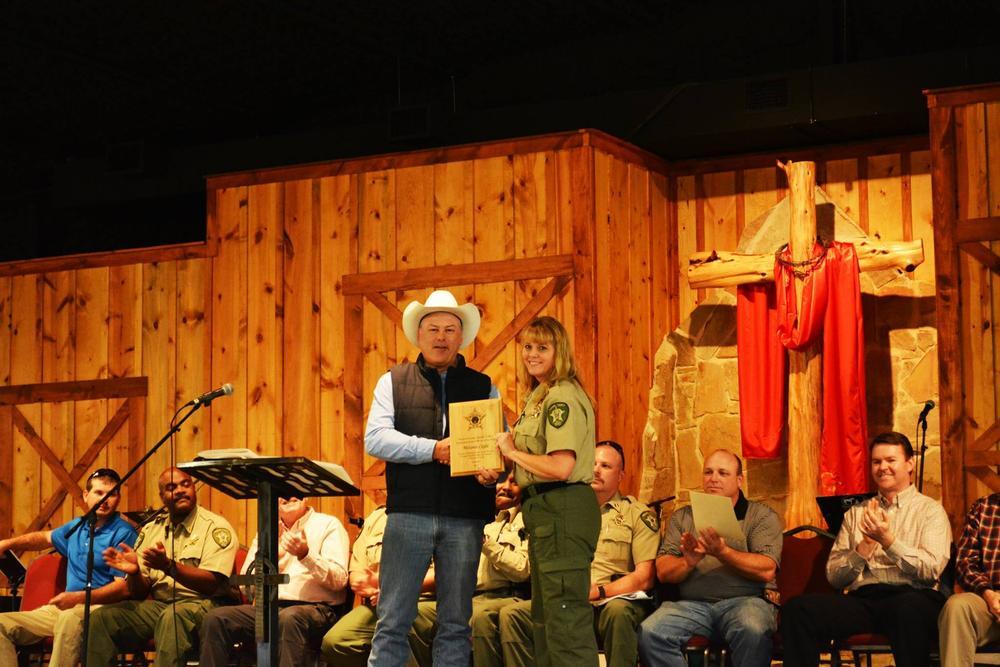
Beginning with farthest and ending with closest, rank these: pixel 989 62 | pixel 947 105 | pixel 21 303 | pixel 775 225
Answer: pixel 21 303 < pixel 775 225 < pixel 989 62 < pixel 947 105

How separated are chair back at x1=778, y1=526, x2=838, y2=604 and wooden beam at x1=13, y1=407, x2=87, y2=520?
5226mm

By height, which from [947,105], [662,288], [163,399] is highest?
[947,105]

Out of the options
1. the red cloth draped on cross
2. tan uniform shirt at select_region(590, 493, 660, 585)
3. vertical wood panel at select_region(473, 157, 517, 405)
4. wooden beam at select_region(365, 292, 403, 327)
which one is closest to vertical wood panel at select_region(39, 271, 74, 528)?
wooden beam at select_region(365, 292, 403, 327)

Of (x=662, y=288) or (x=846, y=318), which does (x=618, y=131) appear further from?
(x=846, y=318)

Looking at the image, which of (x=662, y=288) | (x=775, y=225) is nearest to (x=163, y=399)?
(x=662, y=288)

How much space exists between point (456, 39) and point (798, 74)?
2.46 metres

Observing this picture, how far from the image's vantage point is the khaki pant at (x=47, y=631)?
24.3 ft

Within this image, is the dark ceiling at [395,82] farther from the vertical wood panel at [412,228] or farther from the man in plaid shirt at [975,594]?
the man in plaid shirt at [975,594]

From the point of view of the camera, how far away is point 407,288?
9000 millimetres

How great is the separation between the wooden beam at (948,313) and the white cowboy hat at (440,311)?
2571 millimetres

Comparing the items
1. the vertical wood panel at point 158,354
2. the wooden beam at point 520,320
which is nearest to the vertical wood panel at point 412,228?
the wooden beam at point 520,320

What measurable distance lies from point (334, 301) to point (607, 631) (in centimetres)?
338

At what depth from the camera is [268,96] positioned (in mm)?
11203

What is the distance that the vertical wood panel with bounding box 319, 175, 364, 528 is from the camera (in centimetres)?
912
